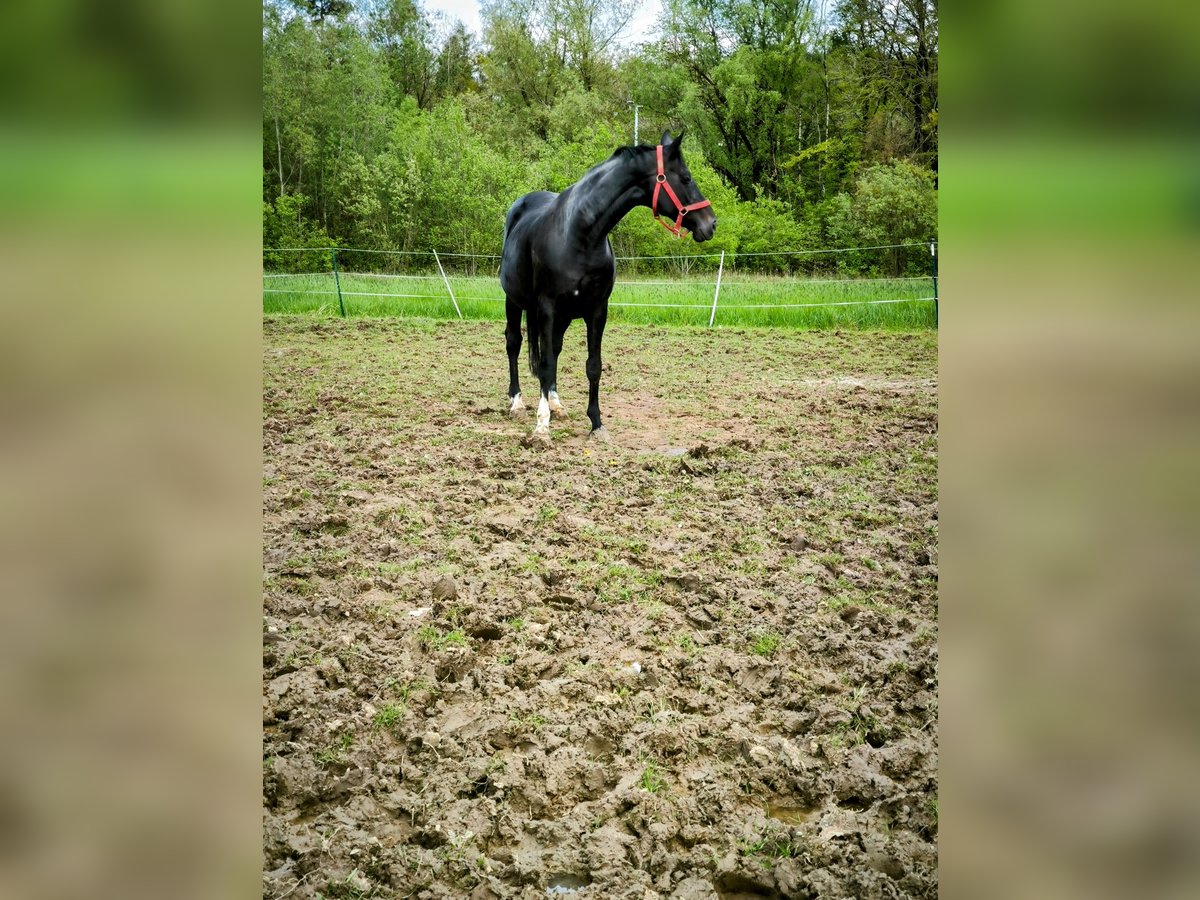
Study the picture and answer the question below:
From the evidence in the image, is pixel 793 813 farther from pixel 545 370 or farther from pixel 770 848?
pixel 545 370

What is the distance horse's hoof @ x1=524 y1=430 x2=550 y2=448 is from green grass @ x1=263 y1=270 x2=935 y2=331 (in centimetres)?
756

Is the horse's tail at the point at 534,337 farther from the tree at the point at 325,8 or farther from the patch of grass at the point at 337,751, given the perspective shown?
the tree at the point at 325,8

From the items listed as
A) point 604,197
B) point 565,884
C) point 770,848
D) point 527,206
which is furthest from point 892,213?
point 565,884

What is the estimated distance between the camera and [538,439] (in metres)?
5.32

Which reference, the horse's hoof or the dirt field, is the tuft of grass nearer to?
the dirt field

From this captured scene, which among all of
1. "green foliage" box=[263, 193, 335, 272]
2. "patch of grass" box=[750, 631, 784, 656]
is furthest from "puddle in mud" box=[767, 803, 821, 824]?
"green foliage" box=[263, 193, 335, 272]

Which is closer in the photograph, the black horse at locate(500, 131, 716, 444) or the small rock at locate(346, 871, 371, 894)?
the small rock at locate(346, 871, 371, 894)

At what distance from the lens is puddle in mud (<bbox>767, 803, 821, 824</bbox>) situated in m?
1.89
